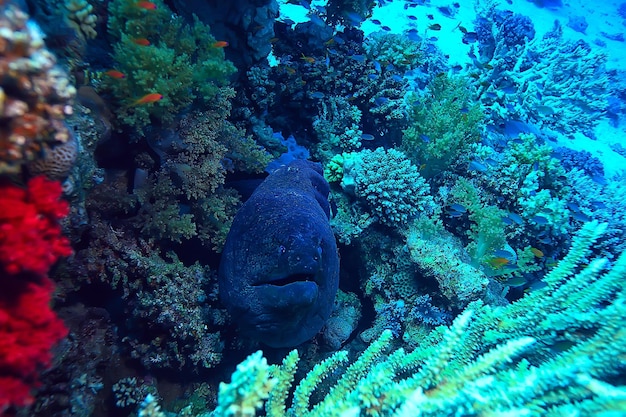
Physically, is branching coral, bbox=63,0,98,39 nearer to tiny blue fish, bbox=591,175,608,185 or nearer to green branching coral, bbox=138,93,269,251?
green branching coral, bbox=138,93,269,251

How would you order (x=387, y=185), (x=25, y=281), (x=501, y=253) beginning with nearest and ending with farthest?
(x=25, y=281) → (x=387, y=185) → (x=501, y=253)

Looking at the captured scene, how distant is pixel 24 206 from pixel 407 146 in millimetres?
5631

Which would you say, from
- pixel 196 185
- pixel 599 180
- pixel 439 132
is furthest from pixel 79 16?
pixel 599 180

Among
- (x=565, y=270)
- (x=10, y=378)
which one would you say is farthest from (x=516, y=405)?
(x=10, y=378)

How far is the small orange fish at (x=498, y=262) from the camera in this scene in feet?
16.0

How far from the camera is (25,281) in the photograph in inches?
63.6

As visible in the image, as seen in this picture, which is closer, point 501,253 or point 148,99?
point 148,99

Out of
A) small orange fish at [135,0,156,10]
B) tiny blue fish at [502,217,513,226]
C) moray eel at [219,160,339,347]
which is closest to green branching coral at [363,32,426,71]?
tiny blue fish at [502,217,513,226]

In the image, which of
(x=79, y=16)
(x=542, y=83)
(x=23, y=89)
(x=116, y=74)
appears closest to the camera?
(x=23, y=89)

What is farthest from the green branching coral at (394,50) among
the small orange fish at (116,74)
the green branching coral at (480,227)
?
the small orange fish at (116,74)

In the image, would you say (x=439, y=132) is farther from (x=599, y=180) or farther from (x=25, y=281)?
(x=599, y=180)

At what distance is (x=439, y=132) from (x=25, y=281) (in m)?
5.80

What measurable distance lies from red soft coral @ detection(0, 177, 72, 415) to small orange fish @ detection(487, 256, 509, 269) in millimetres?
5003

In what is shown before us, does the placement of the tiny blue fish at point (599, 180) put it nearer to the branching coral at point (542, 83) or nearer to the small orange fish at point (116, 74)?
the branching coral at point (542, 83)
